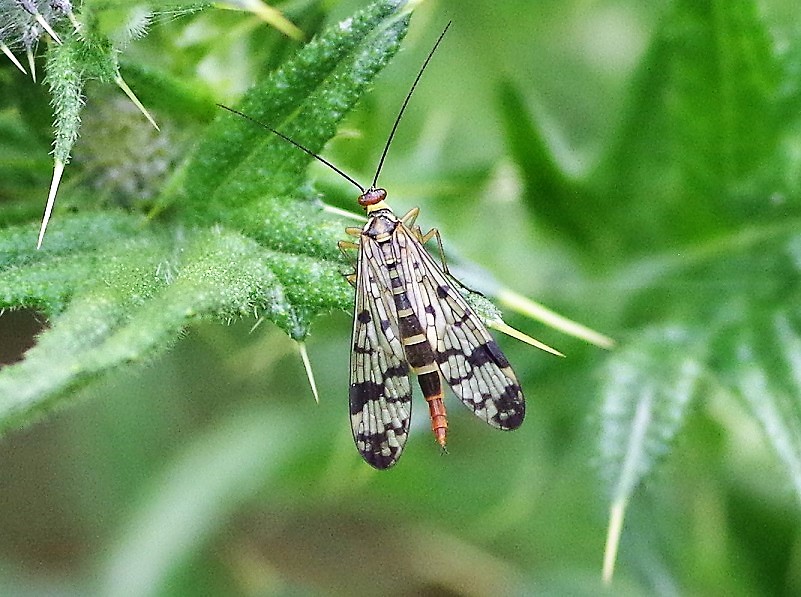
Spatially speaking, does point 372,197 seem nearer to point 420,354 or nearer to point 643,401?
point 420,354

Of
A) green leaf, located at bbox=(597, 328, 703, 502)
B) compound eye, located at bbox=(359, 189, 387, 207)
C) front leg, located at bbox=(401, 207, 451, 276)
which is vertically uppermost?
compound eye, located at bbox=(359, 189, 387, 207)

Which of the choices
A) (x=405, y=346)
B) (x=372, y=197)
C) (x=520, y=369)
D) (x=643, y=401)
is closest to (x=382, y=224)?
(x=372, y=197)

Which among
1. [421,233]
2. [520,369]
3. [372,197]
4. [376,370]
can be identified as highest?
[372,197]

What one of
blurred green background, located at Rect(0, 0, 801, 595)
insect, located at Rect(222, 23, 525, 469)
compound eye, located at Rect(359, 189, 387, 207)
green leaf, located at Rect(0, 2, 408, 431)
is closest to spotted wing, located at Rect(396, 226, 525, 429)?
insect, located at Rect(222, 23, 525, 469)

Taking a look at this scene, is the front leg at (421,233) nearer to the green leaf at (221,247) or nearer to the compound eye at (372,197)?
the compound eye at (372,197)

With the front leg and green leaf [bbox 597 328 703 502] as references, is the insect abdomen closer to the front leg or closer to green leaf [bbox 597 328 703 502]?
the front leg

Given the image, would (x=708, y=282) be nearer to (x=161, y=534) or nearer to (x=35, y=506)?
(x=161, y=534)
